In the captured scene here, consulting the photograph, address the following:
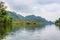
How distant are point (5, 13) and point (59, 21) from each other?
9674cm

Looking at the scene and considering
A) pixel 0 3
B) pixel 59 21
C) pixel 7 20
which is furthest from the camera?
pixel 59 21

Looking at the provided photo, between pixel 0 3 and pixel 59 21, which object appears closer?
pixel 0 3

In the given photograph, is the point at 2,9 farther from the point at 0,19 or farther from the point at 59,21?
the point at 59,21

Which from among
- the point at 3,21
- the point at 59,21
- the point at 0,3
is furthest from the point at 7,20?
the point at 59,21

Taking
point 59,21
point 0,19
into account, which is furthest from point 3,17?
point 59,21

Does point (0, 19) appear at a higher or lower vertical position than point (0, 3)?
lower

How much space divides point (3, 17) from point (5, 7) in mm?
5283

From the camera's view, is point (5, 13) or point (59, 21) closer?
point (5, 13)

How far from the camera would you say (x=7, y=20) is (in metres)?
96.2

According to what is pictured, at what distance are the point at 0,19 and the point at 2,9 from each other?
18.4 ft

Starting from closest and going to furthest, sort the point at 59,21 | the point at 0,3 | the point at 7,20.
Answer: the point at 0,3 < the point at 7,20 < the point at 59,21

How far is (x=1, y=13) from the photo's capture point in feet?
299

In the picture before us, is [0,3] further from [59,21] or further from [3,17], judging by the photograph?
[59,21]

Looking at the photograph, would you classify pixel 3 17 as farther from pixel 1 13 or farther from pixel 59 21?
pixel 59 21
